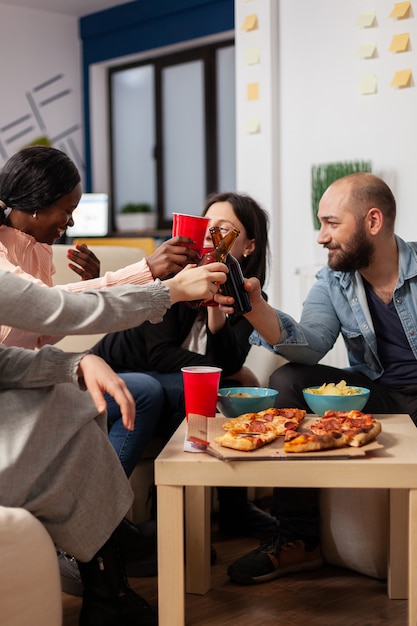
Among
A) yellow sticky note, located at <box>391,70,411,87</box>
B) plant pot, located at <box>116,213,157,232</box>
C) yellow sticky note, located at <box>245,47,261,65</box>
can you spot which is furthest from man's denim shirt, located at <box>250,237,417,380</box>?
plant pot, located at <box>116,213,157,232</box>

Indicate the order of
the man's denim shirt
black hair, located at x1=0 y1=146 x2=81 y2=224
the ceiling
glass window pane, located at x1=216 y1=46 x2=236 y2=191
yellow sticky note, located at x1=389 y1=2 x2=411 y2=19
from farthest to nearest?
the ceiling → glass window pane, located at x1=216 y1=46 x2=236 y2=191 → yellow sticky note, located at x1=389 y1=2 x2=411 y2=19 → the man's denim shirt → black hair, located at x1=0 y1=146 x2=81 y2=224

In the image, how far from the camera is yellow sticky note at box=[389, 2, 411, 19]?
371cm

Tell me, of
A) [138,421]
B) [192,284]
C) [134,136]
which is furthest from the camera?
[134,136]

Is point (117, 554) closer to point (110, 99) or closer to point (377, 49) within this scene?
point (377, 49)

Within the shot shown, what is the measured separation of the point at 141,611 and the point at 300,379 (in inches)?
31.3

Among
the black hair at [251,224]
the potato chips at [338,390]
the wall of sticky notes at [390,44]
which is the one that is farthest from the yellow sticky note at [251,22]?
the potato chips at [338,390]

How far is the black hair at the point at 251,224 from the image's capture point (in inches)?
103

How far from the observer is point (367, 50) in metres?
3.92

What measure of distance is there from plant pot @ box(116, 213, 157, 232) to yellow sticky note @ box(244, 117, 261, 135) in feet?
10.1

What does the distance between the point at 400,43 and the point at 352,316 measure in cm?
186

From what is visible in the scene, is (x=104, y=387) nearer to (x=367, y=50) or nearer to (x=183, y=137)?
(x=367, y=50)

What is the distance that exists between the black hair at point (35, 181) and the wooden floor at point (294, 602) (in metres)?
0.97

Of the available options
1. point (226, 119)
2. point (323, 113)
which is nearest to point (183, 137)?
point (226, 119)

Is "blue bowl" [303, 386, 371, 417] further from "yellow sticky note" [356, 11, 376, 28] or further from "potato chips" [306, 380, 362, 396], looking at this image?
"yellow sticky note" [356, 11, 376, 28]
